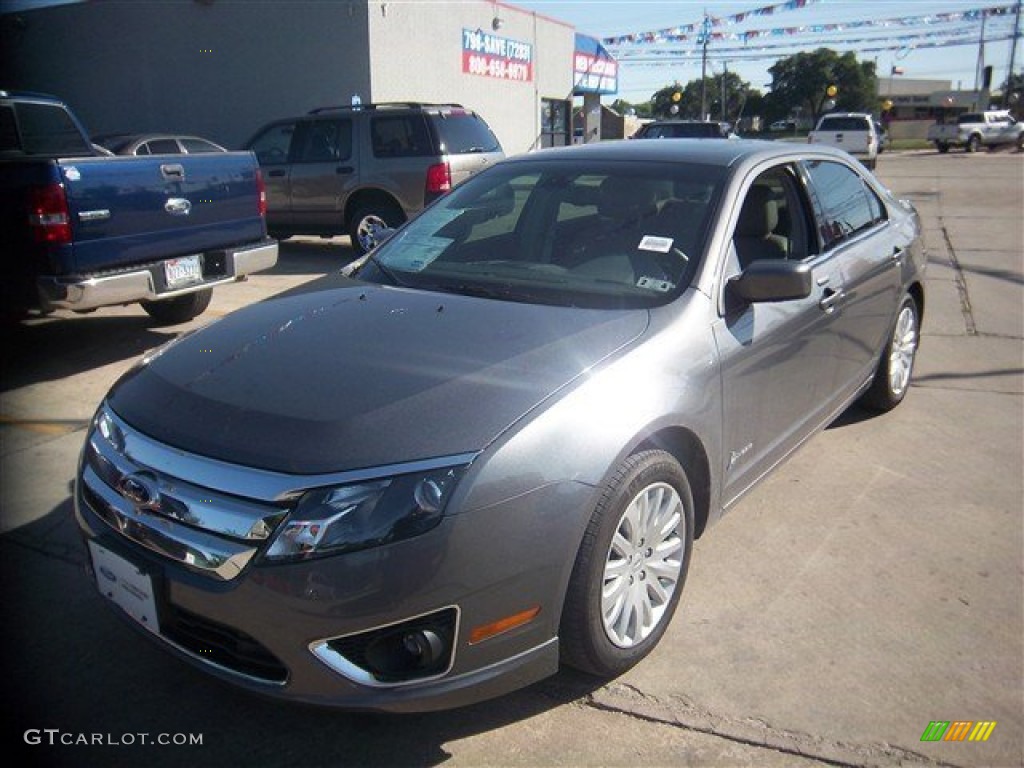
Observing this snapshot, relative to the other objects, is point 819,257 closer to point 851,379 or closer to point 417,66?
point 851,379

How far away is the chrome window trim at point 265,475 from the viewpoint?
7.02ft

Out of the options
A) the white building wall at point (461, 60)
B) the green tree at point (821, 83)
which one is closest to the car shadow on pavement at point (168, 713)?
the white building wall at point (461, 60)

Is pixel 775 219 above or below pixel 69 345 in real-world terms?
above

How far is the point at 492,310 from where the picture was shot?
3023mm

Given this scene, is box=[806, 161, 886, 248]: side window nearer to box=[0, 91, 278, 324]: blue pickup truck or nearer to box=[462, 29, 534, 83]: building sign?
box=[0, 91, 278, 324]: blue pickup truck

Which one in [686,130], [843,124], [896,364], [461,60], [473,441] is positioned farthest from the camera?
[843,124]

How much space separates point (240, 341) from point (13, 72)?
23.8 meters

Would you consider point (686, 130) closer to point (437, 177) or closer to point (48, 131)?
point (437, 177)

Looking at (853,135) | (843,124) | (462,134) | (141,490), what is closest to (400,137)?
(462,134)

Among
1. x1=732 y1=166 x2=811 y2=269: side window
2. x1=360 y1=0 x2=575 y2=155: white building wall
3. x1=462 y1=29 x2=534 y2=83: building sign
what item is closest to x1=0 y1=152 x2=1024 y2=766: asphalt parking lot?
x1=732 y1=166 x2=811 y2=269: side window

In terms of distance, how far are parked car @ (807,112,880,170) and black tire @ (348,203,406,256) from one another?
20211 millimetres

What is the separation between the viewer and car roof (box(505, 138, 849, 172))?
3.66m

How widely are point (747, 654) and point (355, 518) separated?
1541mm

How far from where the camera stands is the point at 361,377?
8.36ft
